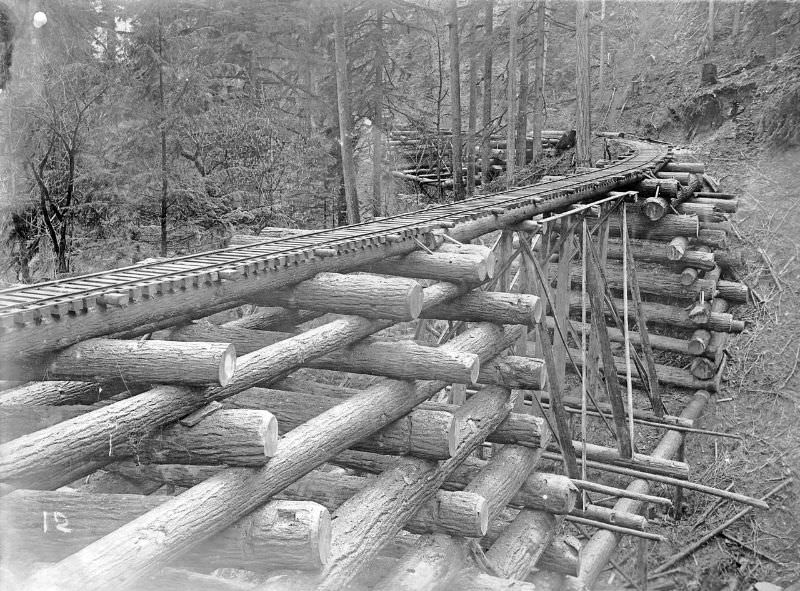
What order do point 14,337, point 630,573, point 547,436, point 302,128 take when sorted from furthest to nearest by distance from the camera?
point 302,128, point 630,573, point 547,436, point 14,337

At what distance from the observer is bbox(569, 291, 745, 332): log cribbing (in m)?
12.4

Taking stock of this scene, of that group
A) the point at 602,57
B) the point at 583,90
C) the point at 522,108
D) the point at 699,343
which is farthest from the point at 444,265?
the point at 602,57

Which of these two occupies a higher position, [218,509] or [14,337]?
[14,337]

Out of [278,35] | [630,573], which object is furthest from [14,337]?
[278,35]

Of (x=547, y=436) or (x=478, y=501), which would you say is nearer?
(x=478, y=501)

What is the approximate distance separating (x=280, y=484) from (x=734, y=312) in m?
12.7

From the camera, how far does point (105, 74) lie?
11.4 m

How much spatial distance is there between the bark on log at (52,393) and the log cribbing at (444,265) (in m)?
2.55

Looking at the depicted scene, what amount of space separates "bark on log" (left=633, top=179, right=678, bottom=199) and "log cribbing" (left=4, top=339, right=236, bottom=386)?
34.1 feet

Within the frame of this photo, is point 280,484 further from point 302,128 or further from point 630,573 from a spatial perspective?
point 302,128

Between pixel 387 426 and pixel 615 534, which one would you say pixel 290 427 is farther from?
pixel 615 534

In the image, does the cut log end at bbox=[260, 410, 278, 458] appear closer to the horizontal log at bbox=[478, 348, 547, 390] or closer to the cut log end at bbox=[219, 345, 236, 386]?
the cut log end at bbox=[219, 345, 236, 386]

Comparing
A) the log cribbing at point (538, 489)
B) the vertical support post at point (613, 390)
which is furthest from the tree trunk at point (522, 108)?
the log cribbing at point (538, 489)

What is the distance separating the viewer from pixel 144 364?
11.8 ft
